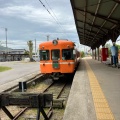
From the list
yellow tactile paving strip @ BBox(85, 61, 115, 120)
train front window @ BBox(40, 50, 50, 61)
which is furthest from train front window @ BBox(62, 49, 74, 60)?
yellow tactile paving strip @ BBox(85, 61, 115, 120)

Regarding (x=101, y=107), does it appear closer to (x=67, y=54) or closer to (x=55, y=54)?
(x=67, y=54)

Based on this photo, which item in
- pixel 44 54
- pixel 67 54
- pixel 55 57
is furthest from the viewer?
pixel 44 54

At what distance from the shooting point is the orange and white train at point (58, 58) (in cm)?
1817

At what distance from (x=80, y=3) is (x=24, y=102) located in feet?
35.3

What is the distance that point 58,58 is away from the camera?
1830 centimetres

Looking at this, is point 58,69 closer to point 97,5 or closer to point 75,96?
point 97,5

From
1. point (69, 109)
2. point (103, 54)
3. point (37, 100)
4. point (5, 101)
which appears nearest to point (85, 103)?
point (69, 109)

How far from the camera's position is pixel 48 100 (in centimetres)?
730

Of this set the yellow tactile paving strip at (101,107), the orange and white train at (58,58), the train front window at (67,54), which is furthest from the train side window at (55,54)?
the yellow tactile paving strip at (101,107)

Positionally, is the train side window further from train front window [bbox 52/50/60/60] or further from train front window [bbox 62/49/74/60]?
train front window [bbox 62/49/74/60]

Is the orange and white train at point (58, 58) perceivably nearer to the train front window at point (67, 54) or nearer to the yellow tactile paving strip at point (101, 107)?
the train front window at point (67, 54)

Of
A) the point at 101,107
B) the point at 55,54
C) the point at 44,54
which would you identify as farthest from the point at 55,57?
the point at 101,107

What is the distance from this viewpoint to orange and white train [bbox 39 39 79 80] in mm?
18172

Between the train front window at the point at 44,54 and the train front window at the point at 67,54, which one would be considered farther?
the train front window at the point at 44,54
